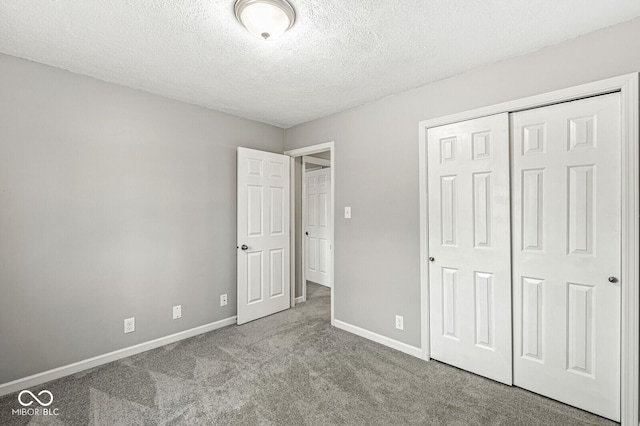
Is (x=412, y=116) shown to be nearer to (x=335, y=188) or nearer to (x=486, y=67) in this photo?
(x=486, y=67)

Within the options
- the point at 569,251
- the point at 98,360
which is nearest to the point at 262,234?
the point at 98,360

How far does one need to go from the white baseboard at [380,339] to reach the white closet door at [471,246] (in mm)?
196

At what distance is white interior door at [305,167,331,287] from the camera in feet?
16.8

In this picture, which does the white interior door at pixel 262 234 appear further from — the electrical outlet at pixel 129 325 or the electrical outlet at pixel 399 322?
the electrical outlet at pixel 399 322

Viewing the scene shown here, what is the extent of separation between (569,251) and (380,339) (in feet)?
5.72

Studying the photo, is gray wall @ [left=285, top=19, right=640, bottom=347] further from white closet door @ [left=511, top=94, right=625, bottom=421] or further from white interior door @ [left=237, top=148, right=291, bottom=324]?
white interior door @ [left=237, top=148, right=291, bottom=324]

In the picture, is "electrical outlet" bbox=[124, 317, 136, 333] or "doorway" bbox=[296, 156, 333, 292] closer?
"electrical outlet" bbox=[124, 317, 136, 333]

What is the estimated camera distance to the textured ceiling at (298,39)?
162 cm

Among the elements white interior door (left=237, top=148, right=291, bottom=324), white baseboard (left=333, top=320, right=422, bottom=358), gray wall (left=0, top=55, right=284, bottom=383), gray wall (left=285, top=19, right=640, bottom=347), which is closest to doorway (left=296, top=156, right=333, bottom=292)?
white interior door (left=237, top=148, right=291, bottom=324)

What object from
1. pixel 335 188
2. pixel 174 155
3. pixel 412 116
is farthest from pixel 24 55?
pixel 412 116

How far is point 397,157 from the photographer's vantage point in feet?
9.13

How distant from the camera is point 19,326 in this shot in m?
2.13

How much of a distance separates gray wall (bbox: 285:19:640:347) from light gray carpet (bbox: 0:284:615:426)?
1.63ft

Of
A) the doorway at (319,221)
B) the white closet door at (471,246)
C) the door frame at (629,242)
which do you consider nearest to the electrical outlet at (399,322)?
the white closet door at (471,246)
